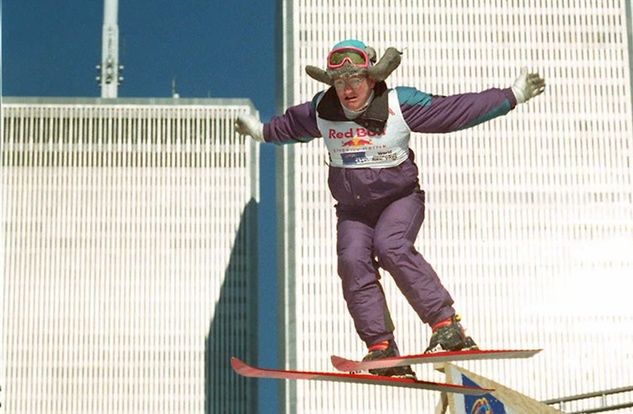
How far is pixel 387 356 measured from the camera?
73.7 ft

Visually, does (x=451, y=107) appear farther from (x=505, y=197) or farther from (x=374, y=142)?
(x=505, y=197)

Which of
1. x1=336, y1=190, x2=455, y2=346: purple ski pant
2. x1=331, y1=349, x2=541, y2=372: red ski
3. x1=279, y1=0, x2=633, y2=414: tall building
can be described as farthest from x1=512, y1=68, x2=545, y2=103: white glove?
x1=279, y1=0, x2=633, y2=414: tall building

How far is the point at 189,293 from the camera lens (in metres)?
127

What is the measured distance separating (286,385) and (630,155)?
76.1 feet

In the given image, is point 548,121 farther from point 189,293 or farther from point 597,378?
point 189,293

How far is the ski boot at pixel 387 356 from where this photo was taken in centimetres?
2245

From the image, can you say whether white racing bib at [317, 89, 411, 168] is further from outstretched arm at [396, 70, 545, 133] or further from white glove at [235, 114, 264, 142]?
white glove at [235, 114, 264, 142]

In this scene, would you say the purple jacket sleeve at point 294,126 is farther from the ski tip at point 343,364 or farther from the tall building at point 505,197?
the tall building at point 505,197

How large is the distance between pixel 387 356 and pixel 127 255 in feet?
345

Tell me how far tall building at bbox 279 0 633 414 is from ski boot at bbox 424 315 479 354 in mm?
76440

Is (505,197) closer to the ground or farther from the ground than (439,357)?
farther from the ground

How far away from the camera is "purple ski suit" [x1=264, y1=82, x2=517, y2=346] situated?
72.9 feet

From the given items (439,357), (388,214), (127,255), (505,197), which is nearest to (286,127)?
(388,214)

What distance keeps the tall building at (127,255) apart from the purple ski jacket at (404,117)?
328 feet
